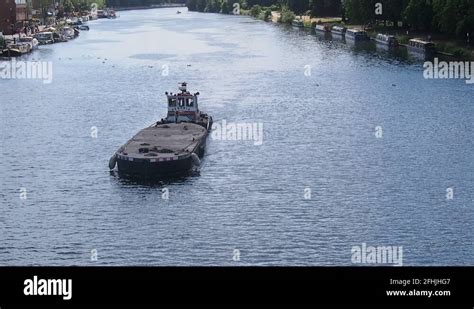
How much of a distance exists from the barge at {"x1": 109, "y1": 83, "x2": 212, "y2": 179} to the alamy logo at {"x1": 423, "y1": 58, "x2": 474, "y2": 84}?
29.0 m

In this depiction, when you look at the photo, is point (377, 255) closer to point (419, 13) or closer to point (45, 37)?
point (419, 13)

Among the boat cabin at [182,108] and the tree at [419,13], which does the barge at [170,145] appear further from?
the tree at [419,13]

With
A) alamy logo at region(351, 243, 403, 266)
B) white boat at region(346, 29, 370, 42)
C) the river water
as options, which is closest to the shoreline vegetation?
white boat at region(346, 29, 370, 42)

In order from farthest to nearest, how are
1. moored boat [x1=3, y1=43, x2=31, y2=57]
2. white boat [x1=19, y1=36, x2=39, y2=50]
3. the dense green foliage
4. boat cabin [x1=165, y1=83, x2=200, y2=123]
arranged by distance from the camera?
white boat [x1=19, y1=36, x2=39, y2=50] → moored boat [x1=3, y1=43, x2=31, y2=57] → the dense green foliage → boat cabin [x1=165, y1=83, x2=200, y2=123]

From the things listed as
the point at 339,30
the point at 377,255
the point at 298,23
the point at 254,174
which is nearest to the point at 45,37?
the point at 339,30

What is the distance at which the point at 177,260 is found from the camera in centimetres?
2511

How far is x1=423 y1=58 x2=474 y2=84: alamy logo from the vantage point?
72200 millimetres
